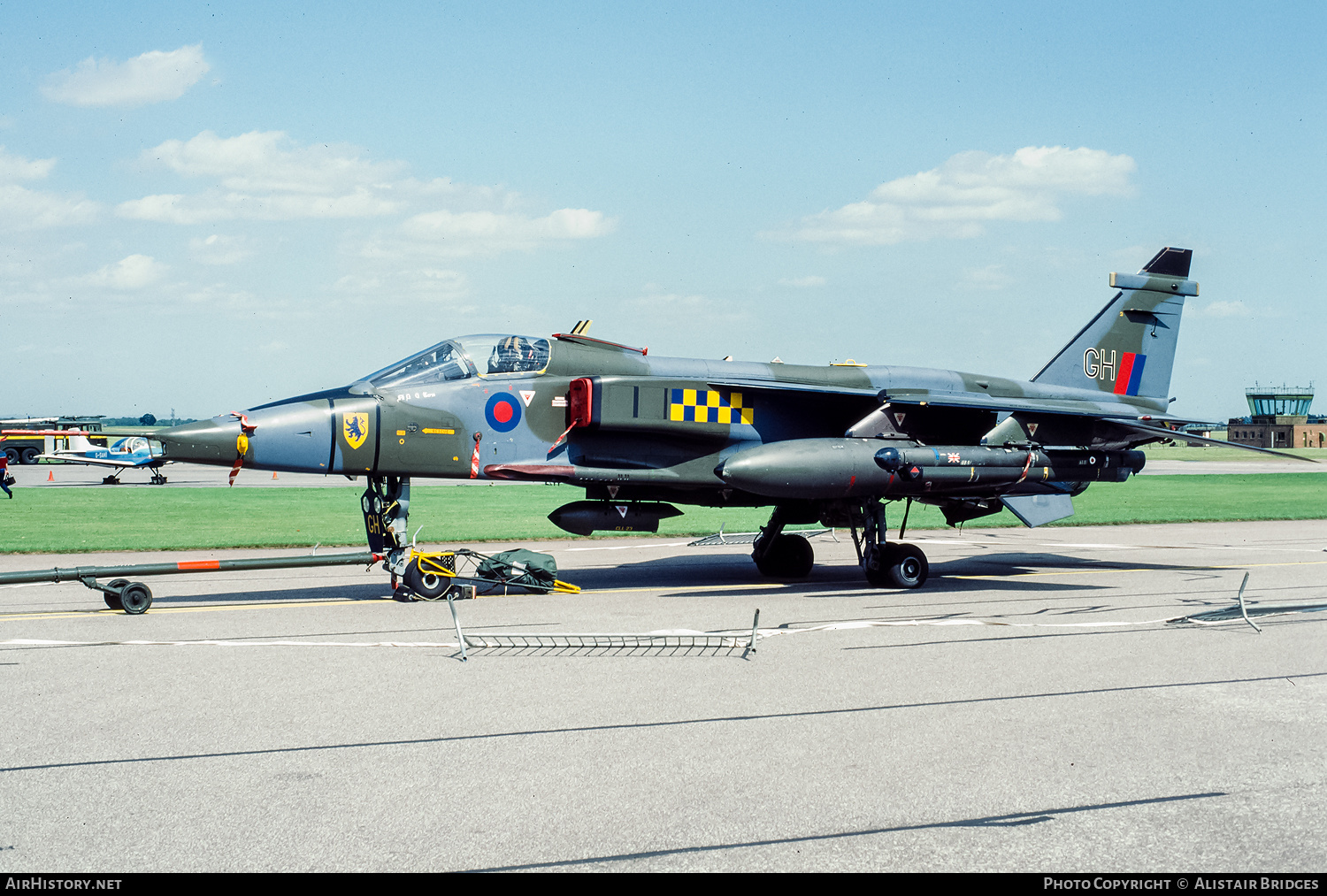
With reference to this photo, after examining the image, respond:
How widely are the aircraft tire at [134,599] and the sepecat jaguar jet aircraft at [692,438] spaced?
58.5 inches

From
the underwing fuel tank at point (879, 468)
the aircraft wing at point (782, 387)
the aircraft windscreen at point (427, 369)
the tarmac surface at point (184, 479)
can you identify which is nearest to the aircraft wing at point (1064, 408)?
the aircraft wing at point (782, 387)

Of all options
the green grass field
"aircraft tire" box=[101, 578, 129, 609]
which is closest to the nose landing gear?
"aircraft tire" box=[101, 578, 129, 609]

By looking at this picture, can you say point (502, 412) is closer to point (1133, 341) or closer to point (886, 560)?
point (886, 560)

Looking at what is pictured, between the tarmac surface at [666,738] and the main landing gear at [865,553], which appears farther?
the main landing gear at [865,553]

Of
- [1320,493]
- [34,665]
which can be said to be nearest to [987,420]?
[34,665]

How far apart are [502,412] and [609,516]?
1.96 meters

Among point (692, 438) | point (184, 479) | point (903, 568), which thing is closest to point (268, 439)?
point (692, 438)

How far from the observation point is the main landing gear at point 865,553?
561 inches

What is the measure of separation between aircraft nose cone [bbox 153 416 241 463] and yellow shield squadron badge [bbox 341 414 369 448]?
1.18 meters

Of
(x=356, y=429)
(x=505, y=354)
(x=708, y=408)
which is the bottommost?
(x=356, y=429)

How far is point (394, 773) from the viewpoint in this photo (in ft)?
19.0

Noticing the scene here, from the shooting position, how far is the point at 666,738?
6.55 meters

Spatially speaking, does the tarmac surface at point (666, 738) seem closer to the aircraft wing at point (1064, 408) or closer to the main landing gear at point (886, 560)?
the main landing gear at point (886, 560)
